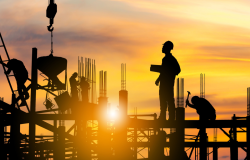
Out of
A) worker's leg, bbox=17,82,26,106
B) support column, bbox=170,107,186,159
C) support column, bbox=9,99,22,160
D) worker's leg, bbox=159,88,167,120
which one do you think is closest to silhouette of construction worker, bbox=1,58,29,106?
worker's leg, bbox=17,82,26,106

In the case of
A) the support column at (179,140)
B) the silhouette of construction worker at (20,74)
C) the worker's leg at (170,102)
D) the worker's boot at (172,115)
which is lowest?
the support column at (179,140)

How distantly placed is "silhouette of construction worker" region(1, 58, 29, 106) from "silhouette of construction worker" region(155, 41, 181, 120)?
780 centimetres

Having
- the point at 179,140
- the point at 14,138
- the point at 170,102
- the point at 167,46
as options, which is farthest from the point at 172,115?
the point at 14,138

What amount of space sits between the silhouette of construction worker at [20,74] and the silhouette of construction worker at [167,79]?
7801 mm

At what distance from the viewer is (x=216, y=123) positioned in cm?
851

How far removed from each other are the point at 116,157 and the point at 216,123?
7.96 ft

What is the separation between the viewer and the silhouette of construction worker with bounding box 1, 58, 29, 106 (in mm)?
15250

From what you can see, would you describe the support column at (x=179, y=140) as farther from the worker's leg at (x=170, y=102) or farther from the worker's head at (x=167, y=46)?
the worker's head at (x=167, y=46)

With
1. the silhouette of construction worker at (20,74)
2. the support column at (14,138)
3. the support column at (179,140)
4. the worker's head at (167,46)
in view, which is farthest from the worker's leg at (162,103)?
the silhouette of construction worker at (20,74)

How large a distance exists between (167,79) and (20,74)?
829 centimetres

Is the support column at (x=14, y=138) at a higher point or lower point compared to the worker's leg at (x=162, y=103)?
lower

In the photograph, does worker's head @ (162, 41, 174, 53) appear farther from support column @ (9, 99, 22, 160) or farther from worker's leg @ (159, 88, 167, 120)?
support column @ (9, 99, 22, 160)

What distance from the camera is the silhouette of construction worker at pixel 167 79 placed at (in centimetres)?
894

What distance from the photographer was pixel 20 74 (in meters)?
15.3
